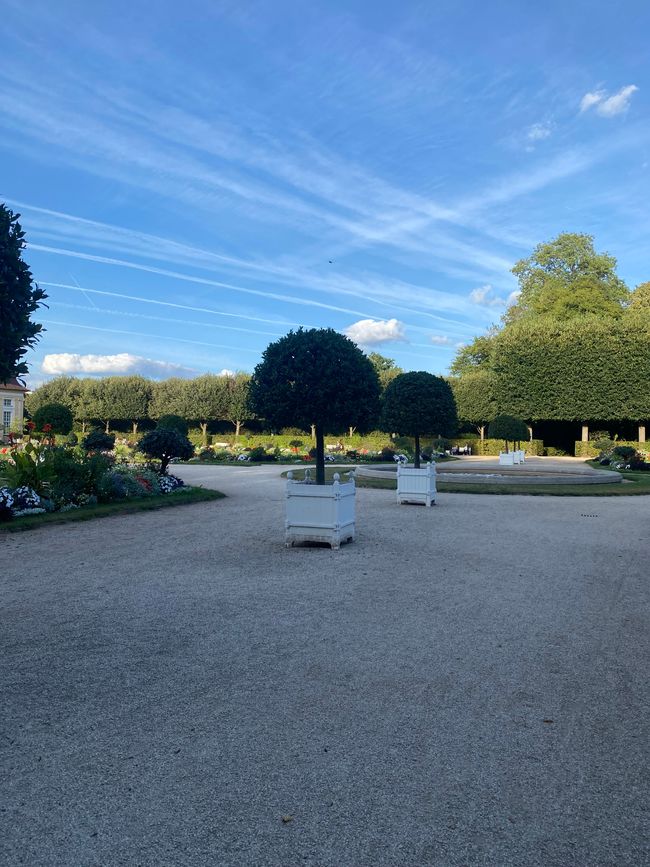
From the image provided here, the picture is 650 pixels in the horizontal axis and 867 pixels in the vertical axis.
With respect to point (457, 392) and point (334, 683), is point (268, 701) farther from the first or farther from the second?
point (457, 392)

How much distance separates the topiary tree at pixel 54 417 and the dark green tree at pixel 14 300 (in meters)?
26.0

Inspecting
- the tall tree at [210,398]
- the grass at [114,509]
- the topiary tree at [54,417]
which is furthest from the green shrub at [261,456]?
the tall tree at [210,398]

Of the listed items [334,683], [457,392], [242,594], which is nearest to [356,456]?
[457,392]

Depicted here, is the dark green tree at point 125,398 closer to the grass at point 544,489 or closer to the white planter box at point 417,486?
the grass at point 544,489

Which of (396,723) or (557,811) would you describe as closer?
(557,811)

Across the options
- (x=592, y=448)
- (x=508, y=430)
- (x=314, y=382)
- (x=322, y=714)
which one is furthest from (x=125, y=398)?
(x=322, y=714)

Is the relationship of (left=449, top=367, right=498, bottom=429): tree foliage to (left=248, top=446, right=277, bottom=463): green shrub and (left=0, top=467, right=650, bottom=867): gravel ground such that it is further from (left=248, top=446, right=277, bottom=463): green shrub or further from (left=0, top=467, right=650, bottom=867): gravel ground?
(left=0, top=467, right=650, bottom=867): gravel ground

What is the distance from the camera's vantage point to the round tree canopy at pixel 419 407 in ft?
55.8

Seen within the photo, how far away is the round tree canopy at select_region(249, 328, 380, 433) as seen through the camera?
10.1 meters

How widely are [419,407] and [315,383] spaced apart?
7391 mm

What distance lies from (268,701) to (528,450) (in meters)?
43.2

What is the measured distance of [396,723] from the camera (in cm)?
393

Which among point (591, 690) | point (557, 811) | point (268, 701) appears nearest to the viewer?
point (557, 811)

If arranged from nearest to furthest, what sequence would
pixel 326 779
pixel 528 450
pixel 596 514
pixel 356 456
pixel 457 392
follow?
pixel 326 779
pixel 596 514
pixel 356 456
pixel 528 450
pixel 457 392
